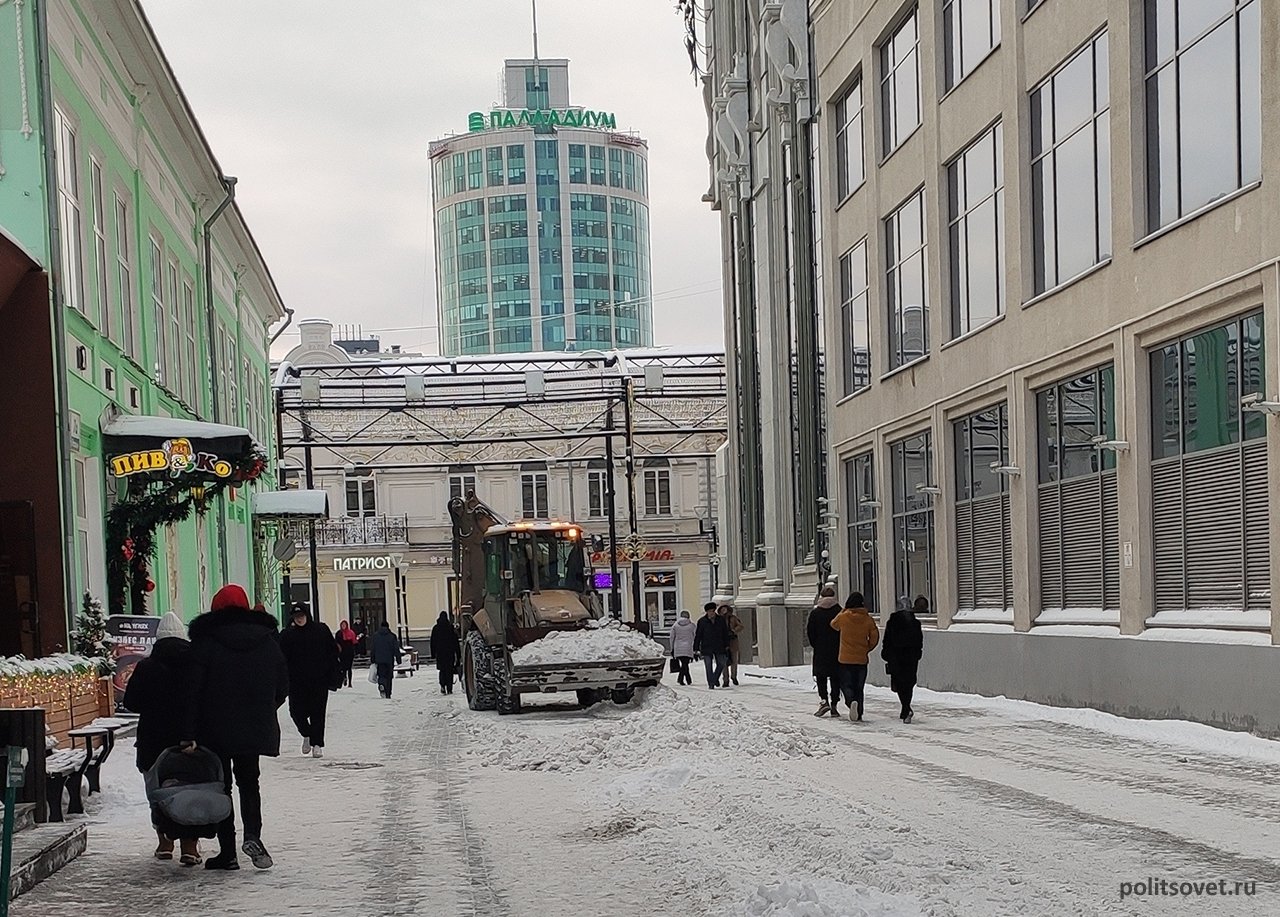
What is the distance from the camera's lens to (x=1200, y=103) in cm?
1783

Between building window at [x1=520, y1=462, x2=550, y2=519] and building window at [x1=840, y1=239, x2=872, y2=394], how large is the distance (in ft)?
120

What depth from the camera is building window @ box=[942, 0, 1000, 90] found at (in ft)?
80.7

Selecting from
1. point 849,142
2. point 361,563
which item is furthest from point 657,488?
point 849,142

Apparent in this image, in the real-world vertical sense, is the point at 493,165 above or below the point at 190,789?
above

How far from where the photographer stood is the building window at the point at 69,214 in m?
20.7

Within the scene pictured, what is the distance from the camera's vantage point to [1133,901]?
8.11m

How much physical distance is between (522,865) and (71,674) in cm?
822

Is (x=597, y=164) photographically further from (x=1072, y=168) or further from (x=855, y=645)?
(x=855, y=645)

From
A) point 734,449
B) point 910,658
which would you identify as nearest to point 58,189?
point 910,658

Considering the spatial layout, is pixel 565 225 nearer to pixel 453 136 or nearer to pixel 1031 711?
pixel 453 136

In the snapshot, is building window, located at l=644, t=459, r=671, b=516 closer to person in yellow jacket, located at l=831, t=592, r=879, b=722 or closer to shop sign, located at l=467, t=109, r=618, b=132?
person in yellow jacket, located at l=831, t=592, r=879, b=722

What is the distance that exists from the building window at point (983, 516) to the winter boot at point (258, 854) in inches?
604

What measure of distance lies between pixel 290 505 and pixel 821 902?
3219 centimetres

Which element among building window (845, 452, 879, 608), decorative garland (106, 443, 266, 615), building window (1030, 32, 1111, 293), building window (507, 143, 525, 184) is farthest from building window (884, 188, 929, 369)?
building window (507, 143, 525, 184)
